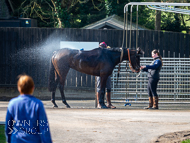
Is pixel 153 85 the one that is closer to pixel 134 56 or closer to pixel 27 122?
pixel 134 56

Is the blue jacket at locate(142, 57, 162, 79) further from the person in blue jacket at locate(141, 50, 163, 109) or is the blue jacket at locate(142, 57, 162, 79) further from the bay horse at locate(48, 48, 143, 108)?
the bay horse at locate(48, 48, 143, 108)

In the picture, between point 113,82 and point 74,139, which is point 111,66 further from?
point 74,139

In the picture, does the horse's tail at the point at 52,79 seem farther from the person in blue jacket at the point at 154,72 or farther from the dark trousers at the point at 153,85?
the dark trousers at the point at 153,85

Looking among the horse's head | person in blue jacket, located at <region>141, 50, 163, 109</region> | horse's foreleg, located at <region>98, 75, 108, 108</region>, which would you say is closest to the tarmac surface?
horse's foreleg, located at <region>98, 75, 108, 108</region>

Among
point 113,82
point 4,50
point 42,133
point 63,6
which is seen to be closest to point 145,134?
point 42,133

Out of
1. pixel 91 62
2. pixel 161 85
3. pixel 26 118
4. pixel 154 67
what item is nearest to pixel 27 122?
pixel 26 118

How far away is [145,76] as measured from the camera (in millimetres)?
14477

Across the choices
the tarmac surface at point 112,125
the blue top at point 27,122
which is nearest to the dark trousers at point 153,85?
the tarmac surface at point 112,125

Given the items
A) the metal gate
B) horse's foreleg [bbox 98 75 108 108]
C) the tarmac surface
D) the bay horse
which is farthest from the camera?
the metal gate

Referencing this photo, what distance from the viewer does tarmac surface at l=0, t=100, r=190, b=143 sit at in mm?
7820

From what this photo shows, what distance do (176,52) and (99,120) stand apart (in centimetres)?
916

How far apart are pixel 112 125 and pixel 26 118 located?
4791mm

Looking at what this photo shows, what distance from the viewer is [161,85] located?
47.3 ft

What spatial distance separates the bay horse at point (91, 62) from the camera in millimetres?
12242
